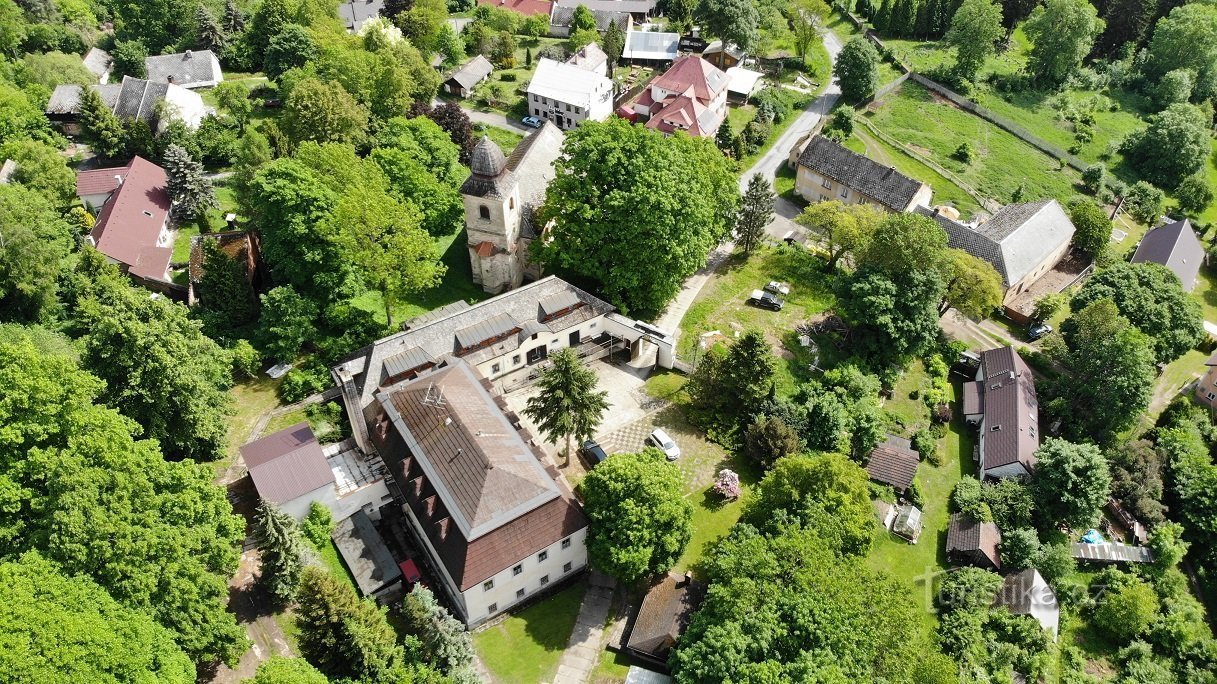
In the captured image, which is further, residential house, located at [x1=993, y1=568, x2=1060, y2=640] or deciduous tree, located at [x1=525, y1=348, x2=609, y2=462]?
deciduous tree, located at [x1=525, y1=348, x2=609, y2=462]

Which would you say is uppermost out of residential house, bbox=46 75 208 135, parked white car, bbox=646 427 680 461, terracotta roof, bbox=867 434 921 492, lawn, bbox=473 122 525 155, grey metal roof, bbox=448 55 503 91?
residential house, bbox=46 75 208 135

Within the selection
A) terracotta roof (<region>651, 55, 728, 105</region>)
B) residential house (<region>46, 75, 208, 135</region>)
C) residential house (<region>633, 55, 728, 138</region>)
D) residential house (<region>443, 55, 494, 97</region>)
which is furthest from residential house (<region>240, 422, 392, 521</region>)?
terracotta roof (<region>651, 55, 728, 105</region>)

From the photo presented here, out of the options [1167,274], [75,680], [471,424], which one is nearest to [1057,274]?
[1167,274]

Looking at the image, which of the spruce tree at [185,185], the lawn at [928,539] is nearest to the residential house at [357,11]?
the spruce tree at [185,185]

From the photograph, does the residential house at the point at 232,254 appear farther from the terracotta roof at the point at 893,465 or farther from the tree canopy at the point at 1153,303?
the tree canopy at the point at 1153,303

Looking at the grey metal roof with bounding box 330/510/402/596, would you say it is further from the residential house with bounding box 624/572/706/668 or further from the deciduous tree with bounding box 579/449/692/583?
the residential house with bounding box 624/572/706/668

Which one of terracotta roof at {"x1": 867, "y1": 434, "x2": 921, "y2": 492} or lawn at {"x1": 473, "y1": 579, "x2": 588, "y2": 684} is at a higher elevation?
terracotta roof at {"x1": 867, "y1": 434, "x2": 921, "y2": 492}

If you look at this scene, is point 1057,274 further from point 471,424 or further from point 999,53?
point 471,424
